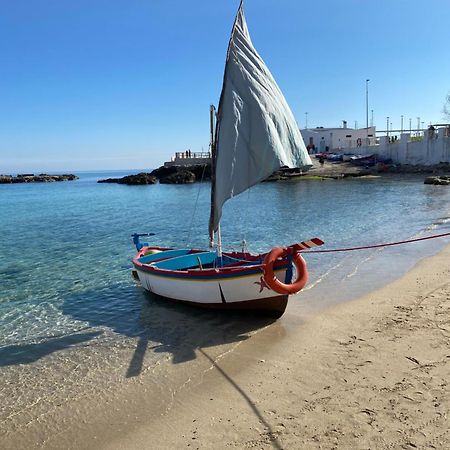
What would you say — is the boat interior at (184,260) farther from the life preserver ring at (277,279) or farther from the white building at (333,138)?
the white building at (333,138)

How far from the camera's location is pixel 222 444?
18.9 feet

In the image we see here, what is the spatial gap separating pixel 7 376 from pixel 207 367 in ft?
13.2

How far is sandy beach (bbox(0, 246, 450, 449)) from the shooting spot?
5816 mm

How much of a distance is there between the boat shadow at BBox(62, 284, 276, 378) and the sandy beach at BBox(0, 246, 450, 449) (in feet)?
1.41

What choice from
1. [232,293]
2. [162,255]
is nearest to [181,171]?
[162,255]

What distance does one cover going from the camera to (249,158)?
9.69 metres

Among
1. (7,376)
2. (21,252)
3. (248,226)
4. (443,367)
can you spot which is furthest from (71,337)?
(248,226)

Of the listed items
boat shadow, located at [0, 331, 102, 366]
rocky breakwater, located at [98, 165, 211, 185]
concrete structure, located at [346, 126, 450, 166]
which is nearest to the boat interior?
boat shadow, located at [0, 331, 102, 366]

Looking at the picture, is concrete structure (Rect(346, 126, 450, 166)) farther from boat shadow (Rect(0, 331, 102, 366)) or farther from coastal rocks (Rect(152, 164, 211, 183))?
boat shadow (Rect(0, 331, 102, 366))

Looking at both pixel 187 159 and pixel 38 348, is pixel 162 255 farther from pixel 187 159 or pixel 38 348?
pixel 187 159

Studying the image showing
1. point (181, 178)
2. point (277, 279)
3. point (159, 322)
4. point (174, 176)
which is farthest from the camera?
point (174, 176)

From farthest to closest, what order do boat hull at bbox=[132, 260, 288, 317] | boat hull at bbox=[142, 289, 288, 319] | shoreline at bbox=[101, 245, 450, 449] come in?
boat hull at bbox=[142, 289, 288, 319] < boat hull at bbox=[132, 260, 288, 317] < shoreline at bbox=[101, 245, 450, 449]

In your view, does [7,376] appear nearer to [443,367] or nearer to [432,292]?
[443,367]

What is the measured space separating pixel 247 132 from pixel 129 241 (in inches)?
634
